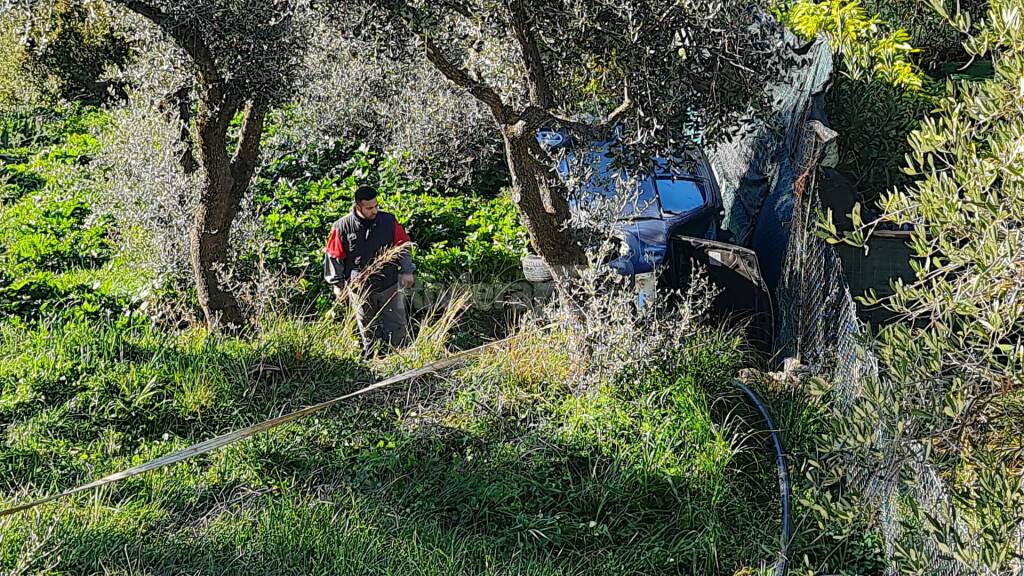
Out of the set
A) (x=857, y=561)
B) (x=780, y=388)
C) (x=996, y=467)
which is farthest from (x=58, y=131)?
(x=996, y=467)

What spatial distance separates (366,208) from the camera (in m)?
7.06

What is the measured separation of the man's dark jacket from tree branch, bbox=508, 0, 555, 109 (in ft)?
6.58

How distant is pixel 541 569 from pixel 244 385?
8.27 ft

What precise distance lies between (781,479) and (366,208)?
3.75 m

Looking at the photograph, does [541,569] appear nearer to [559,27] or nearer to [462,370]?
[462,370]

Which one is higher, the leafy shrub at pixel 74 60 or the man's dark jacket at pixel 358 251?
the leafy shrub at pixel 74 60

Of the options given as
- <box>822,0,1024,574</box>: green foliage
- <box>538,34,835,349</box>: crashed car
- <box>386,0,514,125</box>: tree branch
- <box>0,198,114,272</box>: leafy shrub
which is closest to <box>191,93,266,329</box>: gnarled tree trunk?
<box>0,198,114,272</box>: leafy shrub

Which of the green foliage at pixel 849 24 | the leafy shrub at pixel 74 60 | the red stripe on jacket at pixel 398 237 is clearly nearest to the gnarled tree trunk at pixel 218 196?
the red stripe on jacket at pixel 398 237

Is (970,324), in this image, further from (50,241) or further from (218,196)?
(50,241)

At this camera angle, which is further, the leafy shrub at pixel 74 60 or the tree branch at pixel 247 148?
the leafy shrub at pixel 74 60

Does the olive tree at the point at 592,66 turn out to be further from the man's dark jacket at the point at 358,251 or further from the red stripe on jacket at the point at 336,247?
the red stripe on jacket at the point at 336,247

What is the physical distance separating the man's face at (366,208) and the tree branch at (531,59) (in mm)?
1936

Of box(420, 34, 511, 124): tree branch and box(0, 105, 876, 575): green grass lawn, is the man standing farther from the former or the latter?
box(420, 34, 511, 124): tree branch

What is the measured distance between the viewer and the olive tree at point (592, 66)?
5.10 m
